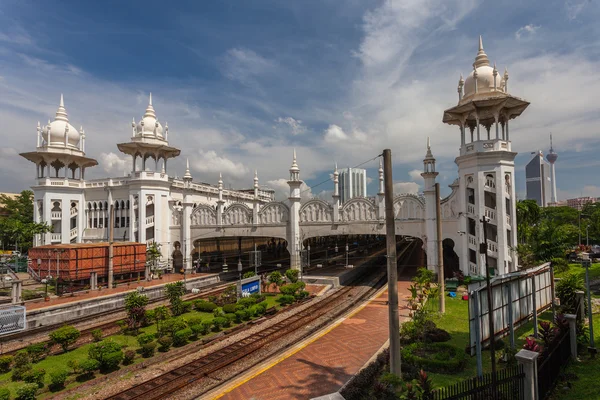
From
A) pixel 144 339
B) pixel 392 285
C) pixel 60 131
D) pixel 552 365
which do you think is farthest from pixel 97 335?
pixel 60 131

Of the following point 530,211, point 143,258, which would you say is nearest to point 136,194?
point 143,258

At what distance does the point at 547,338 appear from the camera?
11805mm

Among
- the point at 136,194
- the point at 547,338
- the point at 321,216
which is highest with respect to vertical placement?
the point at 136,194

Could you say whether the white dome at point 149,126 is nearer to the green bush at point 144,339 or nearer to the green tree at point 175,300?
the green tree at point 175,300

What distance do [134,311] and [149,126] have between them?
990 inches

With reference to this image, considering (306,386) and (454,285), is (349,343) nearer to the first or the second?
(306,386)

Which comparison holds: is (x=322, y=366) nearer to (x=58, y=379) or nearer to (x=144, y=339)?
(x=144, y=339)

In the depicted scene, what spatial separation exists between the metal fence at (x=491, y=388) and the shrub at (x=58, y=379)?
41.3ft

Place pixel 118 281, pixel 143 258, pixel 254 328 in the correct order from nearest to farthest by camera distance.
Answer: pixel 254 328, pixel 118 281, pixel 143 258

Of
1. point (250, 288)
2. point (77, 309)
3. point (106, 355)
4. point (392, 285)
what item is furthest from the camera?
point (250, 288)

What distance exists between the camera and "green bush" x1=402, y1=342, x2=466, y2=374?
11.7 m

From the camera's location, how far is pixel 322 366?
12.8m

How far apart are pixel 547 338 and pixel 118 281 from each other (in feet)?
109

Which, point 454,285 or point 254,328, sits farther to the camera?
point 454,285
